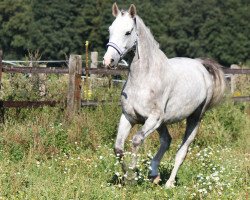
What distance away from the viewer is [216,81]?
27.9ft

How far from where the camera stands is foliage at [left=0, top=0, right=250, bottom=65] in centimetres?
7562

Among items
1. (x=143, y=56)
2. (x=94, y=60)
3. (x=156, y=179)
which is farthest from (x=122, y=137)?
(x=94, y=60)

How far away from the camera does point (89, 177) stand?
7.44 m

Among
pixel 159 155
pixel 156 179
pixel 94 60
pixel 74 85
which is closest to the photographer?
pixel 156 179

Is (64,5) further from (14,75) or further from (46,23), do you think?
(14,75)

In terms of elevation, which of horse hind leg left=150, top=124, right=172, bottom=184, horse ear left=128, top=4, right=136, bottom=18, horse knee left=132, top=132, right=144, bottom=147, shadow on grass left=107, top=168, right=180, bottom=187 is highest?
horse ear left=128, top=4, right=136, bottom=18

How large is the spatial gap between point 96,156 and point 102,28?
67.7 metres

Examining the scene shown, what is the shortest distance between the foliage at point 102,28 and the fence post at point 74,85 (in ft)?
203

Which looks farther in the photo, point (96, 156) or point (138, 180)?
point (96, 156)

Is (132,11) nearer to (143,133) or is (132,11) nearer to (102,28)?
(143,133)

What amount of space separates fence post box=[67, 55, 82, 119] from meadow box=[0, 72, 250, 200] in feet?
0.68

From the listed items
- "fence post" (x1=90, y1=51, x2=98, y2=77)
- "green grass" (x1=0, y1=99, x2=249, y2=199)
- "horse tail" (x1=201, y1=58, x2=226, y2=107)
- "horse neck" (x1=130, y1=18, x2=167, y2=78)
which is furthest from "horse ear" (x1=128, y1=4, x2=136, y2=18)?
"fence post" (x1=90, y1=51, x2=98, y2=77)

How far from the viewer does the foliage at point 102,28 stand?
7562 centimetres

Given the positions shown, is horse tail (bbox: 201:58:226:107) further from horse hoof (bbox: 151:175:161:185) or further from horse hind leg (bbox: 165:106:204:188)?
horse hoof (bbox: 151:175:161:185)
